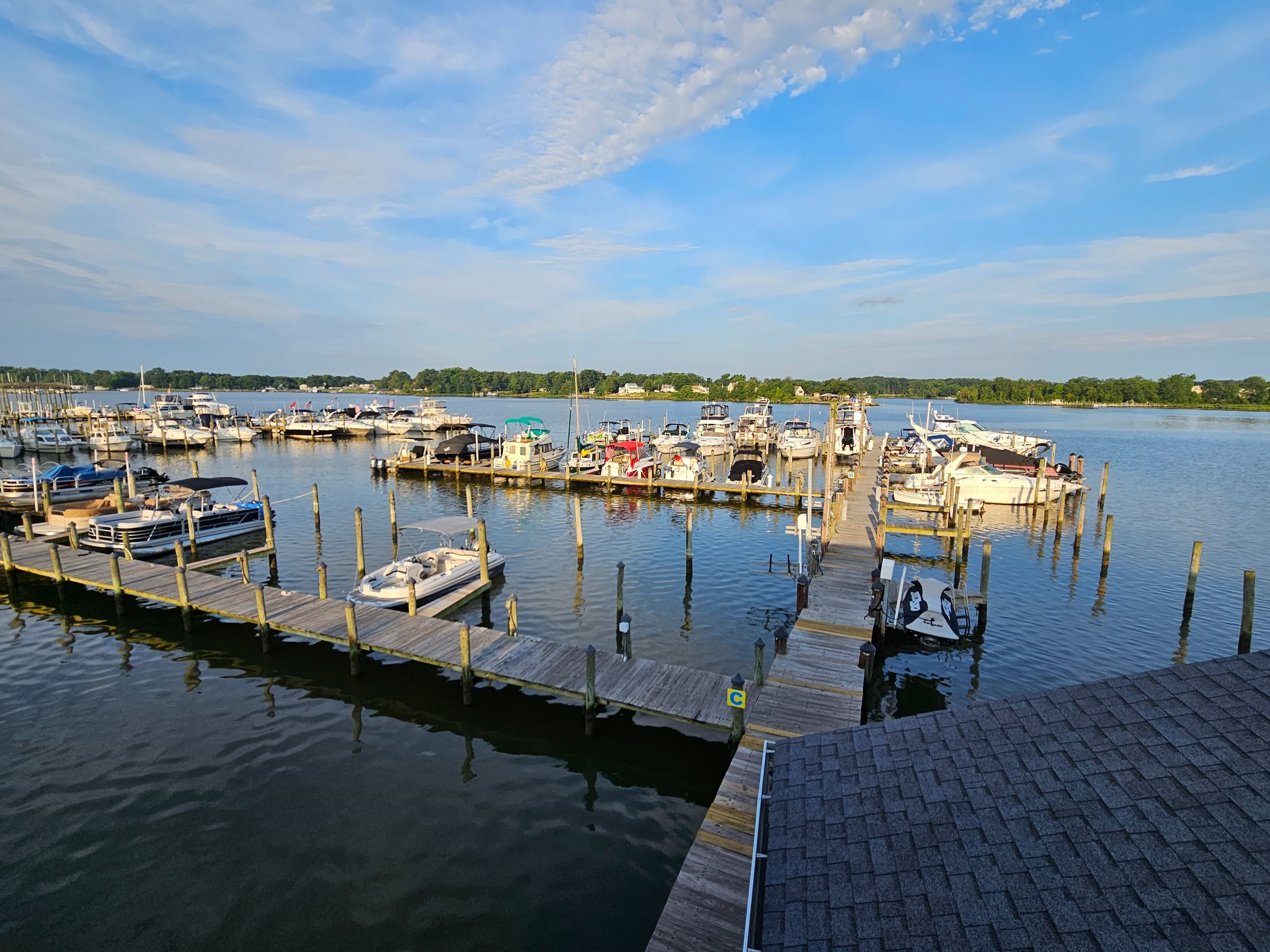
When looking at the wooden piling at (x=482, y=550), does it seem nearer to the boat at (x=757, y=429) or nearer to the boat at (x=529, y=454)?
the boat at (x=529, y=454)

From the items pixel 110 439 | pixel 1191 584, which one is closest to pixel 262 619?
pixel 1191 584

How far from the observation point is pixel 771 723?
1239 centimetres

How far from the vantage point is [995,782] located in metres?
5.72

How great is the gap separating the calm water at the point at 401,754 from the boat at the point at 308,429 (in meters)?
55.9

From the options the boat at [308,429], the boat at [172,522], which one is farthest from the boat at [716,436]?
the boat at [308,429]

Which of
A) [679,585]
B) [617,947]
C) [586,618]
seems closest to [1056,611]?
[679,585]

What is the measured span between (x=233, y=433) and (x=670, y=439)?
50.3 metres

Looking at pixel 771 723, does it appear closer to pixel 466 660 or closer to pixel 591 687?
pixel 591 687

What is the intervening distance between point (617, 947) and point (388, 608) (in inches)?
533

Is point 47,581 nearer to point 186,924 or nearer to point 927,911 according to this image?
point 186,924

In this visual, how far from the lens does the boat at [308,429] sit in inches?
3120

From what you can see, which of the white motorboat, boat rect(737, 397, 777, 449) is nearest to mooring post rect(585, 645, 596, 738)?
the white motorboat

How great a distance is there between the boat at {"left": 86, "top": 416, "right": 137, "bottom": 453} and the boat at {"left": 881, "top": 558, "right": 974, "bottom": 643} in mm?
71800

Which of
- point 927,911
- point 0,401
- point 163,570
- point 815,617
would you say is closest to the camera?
point 927,911
